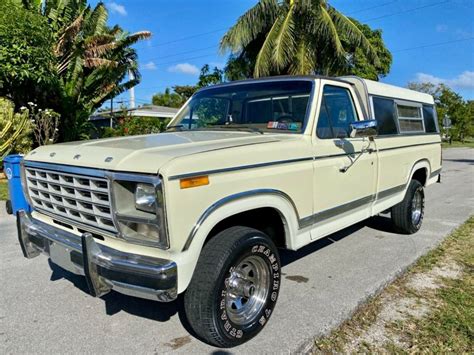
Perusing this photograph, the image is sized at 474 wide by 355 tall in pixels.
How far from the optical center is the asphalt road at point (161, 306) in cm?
297

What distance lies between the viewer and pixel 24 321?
329 centimetres

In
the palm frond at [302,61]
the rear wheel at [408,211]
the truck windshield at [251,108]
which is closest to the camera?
the truck windshield at [251,108]

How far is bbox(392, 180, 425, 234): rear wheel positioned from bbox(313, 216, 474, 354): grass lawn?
3.35 feet

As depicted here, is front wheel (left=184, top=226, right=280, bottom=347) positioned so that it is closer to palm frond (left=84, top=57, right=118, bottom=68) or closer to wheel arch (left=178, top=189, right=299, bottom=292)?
wheel arch (left=178, top=189, right=299, bottom=292)

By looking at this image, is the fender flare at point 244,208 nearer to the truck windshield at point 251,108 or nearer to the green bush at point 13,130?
the truck windshield at point 251,108

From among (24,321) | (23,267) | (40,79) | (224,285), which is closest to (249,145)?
(224,285)

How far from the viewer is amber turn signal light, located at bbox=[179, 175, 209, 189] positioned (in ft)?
8.07

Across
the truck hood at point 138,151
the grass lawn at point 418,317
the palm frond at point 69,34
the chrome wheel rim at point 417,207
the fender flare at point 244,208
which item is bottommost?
the grass lawn at point 418,317

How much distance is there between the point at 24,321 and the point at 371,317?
290 cm

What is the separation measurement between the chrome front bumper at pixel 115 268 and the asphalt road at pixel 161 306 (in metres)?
0.60

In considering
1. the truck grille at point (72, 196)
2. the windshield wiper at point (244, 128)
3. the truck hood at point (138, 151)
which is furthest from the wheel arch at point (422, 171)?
the truck grille at point (72, 196)

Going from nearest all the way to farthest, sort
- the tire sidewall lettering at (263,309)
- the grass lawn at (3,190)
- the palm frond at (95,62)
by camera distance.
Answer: the tire sidewall lettering at (263,309) < the grass lawn at (3,190) < the palm frond at (95,62)

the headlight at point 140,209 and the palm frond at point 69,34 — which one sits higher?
the palm frond at point 69,34

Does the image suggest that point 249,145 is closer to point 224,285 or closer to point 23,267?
point 224,285
